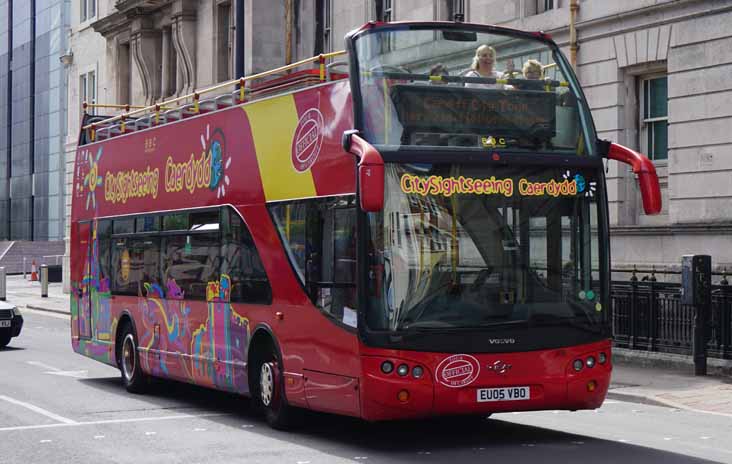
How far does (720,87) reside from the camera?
846 inches

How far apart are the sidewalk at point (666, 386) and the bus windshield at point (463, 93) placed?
5.30 metres

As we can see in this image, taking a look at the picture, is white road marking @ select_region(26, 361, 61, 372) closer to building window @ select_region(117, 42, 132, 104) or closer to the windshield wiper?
the windshield wiper

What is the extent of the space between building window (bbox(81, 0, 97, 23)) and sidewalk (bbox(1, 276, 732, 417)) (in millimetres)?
37215

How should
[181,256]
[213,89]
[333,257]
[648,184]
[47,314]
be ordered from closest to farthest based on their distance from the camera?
[648,184] < [333,257] < [213,89] < [181,256] < [47,314]

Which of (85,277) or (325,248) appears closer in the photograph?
(325,248)

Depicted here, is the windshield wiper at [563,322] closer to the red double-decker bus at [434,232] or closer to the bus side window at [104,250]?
the red double-decker bus at [434,232]

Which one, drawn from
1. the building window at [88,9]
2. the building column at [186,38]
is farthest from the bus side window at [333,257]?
the building window at [88,9]

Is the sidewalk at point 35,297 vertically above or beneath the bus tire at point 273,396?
above

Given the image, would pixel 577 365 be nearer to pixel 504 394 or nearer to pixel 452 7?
pixel 504 394

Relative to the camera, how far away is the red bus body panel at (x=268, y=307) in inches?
429

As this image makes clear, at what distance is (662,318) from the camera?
19.9 meters

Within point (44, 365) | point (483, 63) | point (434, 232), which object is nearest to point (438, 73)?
point (483, 63)

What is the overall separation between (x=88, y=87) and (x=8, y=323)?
2953 cm

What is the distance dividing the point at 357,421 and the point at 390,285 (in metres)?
3.25
